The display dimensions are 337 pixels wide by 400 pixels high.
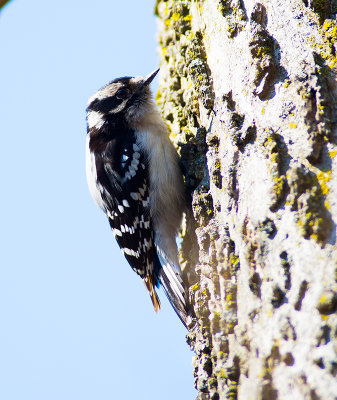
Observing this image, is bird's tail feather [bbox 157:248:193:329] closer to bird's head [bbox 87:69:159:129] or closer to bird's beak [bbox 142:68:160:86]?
bird's head [bbox 87:69:159:129]

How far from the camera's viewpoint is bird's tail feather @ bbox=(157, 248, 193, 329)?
3.39m

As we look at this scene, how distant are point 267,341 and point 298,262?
336 millimetres

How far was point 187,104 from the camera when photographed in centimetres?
387

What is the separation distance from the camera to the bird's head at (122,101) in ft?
14.2

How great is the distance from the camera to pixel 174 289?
3559 millimetres

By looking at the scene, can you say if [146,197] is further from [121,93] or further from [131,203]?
[121,93]

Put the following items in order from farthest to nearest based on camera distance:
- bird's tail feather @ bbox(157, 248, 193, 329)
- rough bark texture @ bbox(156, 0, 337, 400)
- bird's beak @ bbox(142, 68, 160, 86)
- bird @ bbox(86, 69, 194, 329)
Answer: bird's beak @ bbox(142, 68, 160, 86), bird @ bbox(86, 69, 194, 329), bird's tail feather @ bbox(157, 248, 193, 329), rough bark texture @ bbox(156, 0, 337, 400)

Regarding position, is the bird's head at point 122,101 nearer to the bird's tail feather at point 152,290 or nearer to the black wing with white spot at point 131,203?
the black wing with white spot at point 131,203

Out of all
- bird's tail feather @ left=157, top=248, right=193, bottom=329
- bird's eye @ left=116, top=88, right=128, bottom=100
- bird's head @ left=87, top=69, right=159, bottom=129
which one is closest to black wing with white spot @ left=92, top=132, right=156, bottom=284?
bird's tail feather @ left=157, top=248, right=193, bottom=329

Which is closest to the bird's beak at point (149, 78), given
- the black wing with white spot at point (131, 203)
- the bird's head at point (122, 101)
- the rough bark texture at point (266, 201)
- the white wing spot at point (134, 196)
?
the bird's head at point (122, 101)

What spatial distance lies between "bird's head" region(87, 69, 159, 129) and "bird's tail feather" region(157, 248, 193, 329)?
1.24 meters

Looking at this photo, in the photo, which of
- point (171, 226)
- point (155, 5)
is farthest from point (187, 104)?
point (155, 5)

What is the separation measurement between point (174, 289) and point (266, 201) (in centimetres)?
142

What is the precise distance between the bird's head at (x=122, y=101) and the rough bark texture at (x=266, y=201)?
99 centimetres
